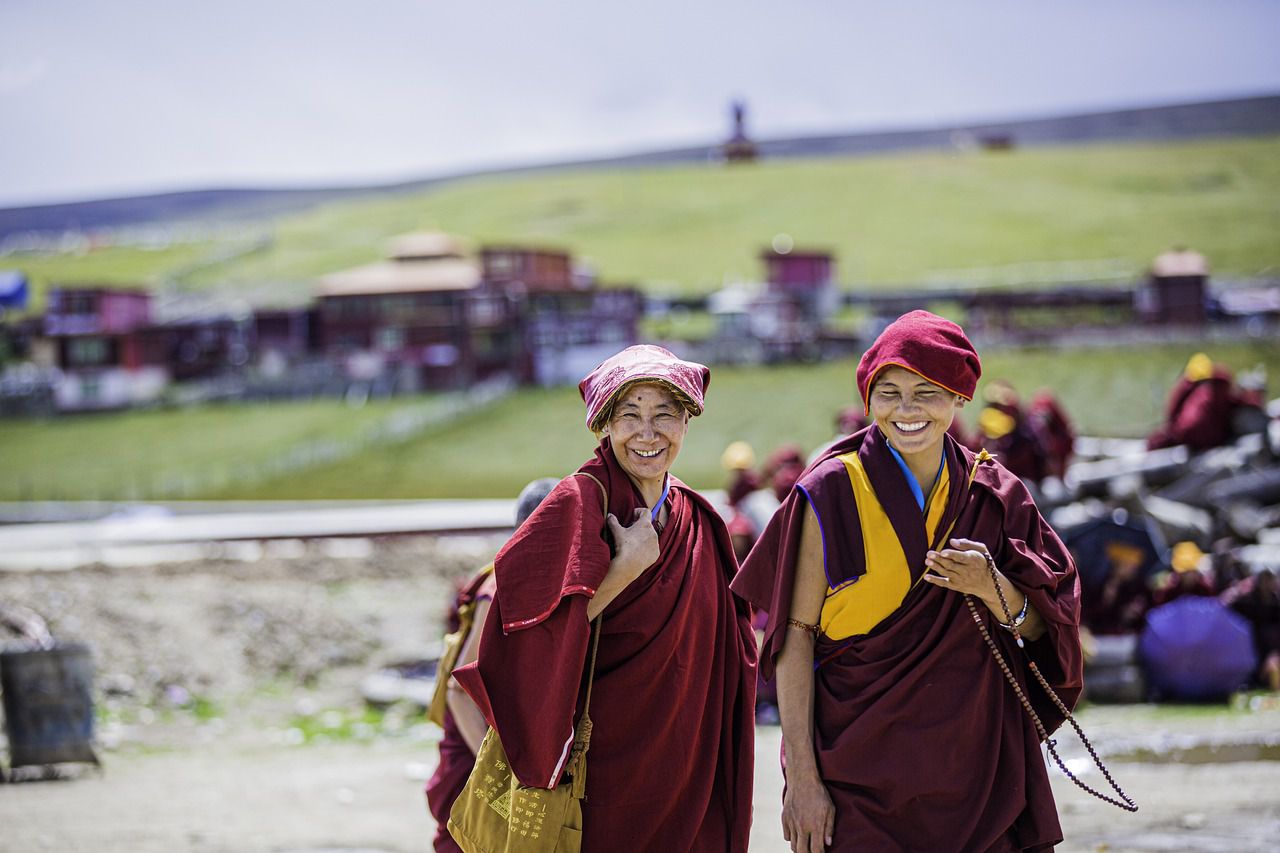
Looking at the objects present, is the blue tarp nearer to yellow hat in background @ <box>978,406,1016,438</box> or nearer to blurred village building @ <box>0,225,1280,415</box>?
blurred village building @ <box>0,225,1280,415</box>

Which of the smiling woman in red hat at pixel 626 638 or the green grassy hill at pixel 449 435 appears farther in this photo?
the green grassy hill at pixel 449 435

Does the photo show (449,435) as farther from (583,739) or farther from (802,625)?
(802,625)

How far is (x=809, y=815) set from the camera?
3145mm

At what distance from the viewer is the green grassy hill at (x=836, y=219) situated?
5612 centimetres

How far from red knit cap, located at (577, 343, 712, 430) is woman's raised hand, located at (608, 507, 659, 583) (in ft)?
0.88

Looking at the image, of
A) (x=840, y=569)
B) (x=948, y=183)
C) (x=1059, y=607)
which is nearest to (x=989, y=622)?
(x=1059, y=607)

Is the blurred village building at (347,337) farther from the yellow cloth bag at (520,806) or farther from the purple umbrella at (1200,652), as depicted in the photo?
the yellow cloth bag at (520,806)

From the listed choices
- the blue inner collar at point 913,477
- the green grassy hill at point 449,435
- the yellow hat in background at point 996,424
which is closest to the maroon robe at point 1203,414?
the yellow hat in background at point 996,424

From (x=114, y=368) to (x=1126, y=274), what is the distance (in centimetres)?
3617

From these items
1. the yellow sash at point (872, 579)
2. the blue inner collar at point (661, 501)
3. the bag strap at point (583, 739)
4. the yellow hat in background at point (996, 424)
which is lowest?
the yellow hat in background at point (996, 424)

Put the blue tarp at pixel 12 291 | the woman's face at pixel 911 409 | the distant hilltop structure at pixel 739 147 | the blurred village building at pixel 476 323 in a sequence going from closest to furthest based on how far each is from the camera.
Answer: the woman's face at pixel 911 409
the blue tarp at pixel 12 291
the blurred village building at pixel 476 323
the distant hilltop structure at pixel 739 147

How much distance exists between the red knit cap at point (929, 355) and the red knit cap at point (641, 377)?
42cm

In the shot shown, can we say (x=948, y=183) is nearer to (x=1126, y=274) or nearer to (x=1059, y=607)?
(x=1126, y=274)

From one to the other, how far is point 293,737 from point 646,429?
6.02 metres
